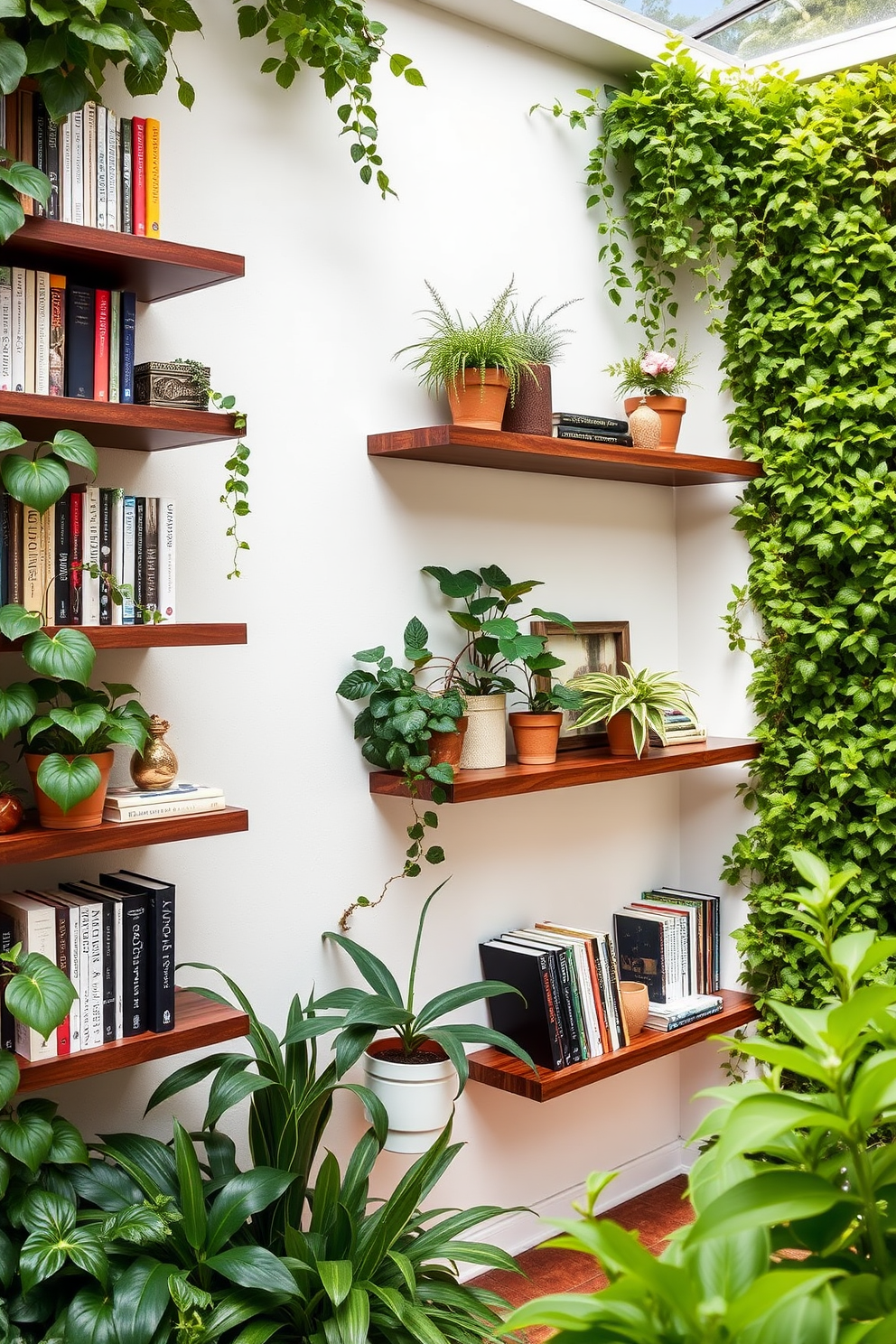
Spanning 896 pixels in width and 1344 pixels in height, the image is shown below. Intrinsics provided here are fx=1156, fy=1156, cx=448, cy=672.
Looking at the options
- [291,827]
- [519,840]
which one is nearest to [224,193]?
[291,827]

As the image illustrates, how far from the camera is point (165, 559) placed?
77.7 inches

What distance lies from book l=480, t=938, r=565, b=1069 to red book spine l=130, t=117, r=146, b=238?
1.77 meters

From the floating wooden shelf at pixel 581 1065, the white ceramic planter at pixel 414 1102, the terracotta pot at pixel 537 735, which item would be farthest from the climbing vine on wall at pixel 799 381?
the white ceramic planter at pixel 414 1102

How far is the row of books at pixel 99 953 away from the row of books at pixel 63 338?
821 millimetres

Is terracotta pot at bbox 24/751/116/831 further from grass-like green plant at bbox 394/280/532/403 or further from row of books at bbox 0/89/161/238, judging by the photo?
grass-like green plant at bbox 394/280/532/403

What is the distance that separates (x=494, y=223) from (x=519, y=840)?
5.14 feet

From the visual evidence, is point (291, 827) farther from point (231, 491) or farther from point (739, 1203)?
point (739, 1203)

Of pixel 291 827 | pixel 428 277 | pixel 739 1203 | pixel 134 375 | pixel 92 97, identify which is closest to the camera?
pixel 739 1203

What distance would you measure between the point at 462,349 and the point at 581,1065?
169 cm

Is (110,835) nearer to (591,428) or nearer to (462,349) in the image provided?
(462,349)

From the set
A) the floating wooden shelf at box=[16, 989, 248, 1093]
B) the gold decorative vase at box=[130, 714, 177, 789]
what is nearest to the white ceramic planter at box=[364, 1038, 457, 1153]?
the floating wooden shelf at box=[16, 989, 248, 1093]

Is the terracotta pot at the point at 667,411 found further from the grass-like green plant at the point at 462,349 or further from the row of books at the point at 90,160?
the row of books at the point at 90,160

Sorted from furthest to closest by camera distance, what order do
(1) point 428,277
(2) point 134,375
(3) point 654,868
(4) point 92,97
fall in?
(3) point 654,868 < (1) point 428,277 < (2) point 134,375 < (4) point 92,97

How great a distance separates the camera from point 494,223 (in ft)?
9.52
